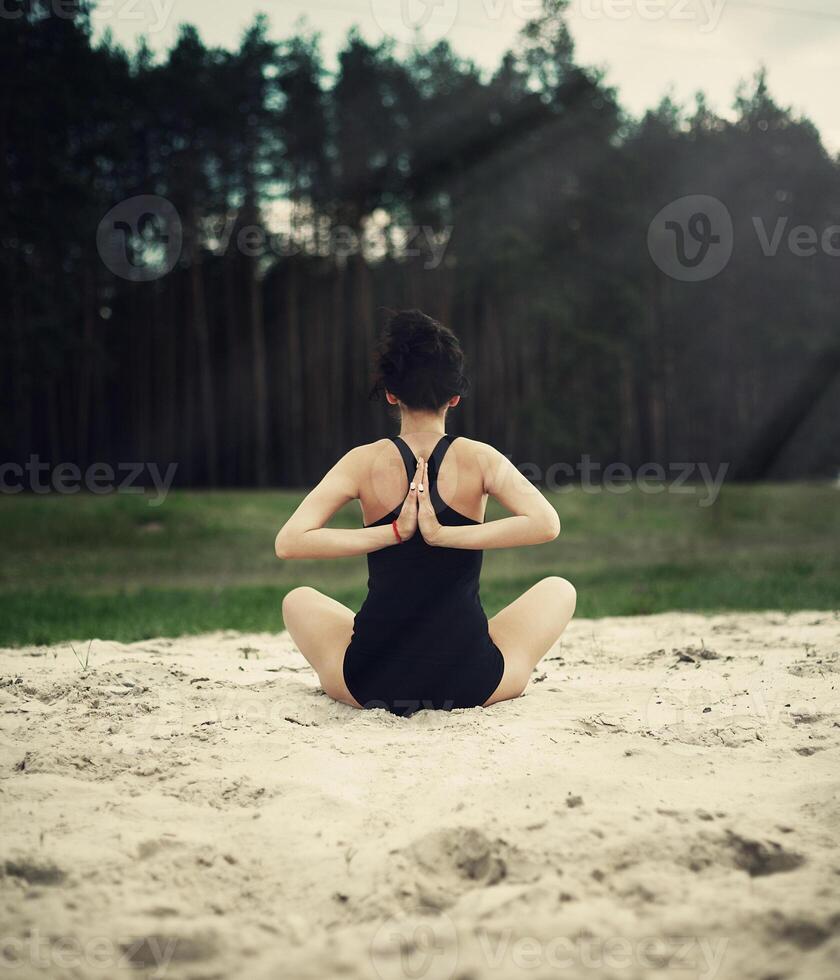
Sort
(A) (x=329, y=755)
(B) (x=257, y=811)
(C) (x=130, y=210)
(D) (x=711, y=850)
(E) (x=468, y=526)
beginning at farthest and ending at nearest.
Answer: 1. (C) (x=130, y=210)
2. (E) (x=468, y=526)
3. (A) (x=329, y=755)
4. (B) (x=257, y=811)
5. (D) (x=711, y=850)

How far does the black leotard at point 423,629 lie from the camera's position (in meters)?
3.77

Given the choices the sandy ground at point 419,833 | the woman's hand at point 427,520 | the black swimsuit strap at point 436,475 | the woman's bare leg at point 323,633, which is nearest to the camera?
the sandy ground at point 419,833

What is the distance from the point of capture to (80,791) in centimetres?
299

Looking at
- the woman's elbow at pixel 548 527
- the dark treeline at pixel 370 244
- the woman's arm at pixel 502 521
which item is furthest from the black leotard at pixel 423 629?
the dark treeline at pixel 370 244

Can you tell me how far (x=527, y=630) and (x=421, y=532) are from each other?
82cm

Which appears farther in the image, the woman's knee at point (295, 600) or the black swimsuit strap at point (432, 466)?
the woman's knee at point (295, 600)

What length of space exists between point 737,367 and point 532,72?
14.0 meters

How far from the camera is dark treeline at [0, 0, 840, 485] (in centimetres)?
2456

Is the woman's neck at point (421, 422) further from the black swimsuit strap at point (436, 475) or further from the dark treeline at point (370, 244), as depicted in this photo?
the dark treeline at point (370, 244)

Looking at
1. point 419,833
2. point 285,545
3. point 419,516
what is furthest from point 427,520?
→ point 419,833

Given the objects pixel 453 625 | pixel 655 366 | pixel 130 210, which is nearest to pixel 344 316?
pixel 130 210

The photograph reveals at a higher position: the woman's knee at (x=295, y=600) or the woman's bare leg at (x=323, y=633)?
the woman's knee at (x=295, y=600)

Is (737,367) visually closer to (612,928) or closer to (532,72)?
(532,72)

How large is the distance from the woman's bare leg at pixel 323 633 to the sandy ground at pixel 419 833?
0.12 m
